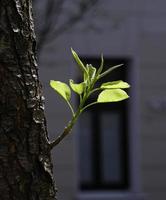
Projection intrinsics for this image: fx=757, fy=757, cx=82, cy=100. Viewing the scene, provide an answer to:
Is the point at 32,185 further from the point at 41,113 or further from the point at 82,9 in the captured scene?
the point at 82,9

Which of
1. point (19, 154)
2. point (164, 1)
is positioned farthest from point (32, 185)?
point (164, 1)

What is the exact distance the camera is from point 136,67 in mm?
10742

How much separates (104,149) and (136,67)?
134cm

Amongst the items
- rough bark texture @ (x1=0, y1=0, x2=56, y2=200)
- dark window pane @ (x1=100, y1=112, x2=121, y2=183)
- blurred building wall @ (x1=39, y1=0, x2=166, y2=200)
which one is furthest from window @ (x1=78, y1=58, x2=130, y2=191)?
rough bark texture @ (x1=0, y1=0, x2=56, y2=200)

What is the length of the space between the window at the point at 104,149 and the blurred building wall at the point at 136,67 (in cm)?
37

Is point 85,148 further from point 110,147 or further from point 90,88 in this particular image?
point 90,88

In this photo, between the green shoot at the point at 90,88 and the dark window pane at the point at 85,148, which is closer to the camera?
the green shoot at the point at 90,88

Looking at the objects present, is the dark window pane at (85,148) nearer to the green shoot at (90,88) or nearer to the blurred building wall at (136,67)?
the blurred building wall at (136,67)

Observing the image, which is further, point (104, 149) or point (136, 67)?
point (104, 149)

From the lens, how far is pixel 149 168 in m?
10.9

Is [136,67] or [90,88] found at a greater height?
[136,67]

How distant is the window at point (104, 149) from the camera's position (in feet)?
36.3

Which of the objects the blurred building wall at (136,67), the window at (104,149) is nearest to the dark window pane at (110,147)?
the window at (104,149)

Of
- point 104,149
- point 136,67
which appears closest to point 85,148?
point 104,149
